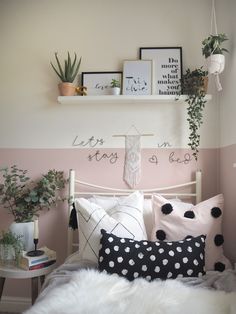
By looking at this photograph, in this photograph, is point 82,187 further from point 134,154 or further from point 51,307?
point 51,307

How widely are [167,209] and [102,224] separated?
1.31 ft

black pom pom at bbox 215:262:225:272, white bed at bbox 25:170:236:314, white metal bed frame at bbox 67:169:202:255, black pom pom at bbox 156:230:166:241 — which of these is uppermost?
white metal bed frame at bbox 67:169:202:255

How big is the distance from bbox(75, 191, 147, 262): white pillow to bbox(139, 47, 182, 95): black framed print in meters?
0.87

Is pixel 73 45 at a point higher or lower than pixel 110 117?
higher

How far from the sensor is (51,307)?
1055mm

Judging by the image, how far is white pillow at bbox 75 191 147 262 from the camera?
5.14 ft

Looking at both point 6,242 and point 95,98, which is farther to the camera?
point 95,98

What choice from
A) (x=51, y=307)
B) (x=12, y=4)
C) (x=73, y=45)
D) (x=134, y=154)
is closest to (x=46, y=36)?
(x=73, y=45)

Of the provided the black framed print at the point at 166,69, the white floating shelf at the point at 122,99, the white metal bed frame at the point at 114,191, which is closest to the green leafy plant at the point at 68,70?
the white floating shelf at the point at 122,99

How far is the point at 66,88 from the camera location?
2023 millimetres

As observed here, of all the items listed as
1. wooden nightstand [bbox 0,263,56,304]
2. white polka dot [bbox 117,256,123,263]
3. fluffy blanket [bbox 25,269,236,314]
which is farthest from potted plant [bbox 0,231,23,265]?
white polka dot [bbox 117,256,123,263]

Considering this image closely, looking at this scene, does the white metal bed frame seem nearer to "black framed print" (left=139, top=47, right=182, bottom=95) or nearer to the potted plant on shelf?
the potted plant on shelf

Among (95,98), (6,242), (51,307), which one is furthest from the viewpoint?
(95,98)

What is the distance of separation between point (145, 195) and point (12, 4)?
5.80 ft
